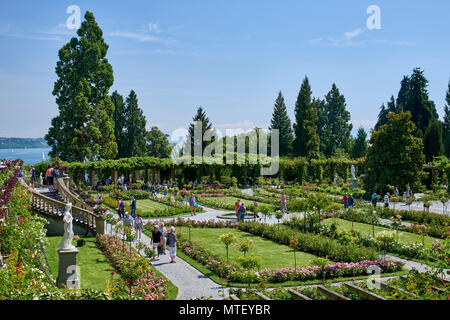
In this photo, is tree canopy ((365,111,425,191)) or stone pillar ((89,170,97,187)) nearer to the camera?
tree canopy ((365,111,425,191))

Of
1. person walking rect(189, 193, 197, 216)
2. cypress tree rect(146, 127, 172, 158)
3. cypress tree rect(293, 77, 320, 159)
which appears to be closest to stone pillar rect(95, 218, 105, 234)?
person walking rect(189, 193, 197, 216)

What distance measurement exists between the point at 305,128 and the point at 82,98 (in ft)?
80.3

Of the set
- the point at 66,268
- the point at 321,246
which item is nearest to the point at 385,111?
the point at 321,246

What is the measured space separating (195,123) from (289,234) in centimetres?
3926

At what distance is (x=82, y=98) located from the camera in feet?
112

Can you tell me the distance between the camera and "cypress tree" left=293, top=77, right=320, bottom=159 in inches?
1794

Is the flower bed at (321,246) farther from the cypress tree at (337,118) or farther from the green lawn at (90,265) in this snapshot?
the cypress tree at (337,118)

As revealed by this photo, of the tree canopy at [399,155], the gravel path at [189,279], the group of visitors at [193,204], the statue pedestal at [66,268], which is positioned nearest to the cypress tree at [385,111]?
the tree canopy at [399,155]

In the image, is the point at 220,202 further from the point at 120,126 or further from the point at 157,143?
the point at 157,143

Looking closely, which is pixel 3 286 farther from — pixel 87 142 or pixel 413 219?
pixel 87 142

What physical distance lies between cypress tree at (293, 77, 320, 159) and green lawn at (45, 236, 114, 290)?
34642mm

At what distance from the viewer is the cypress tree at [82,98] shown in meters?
34.7

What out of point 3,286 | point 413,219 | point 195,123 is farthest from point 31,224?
point 195,123

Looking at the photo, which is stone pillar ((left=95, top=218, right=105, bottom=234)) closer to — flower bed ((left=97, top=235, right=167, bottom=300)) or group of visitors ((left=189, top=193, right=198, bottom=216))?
flower bed ((left=97, top=235, right=167, bottom=300))
